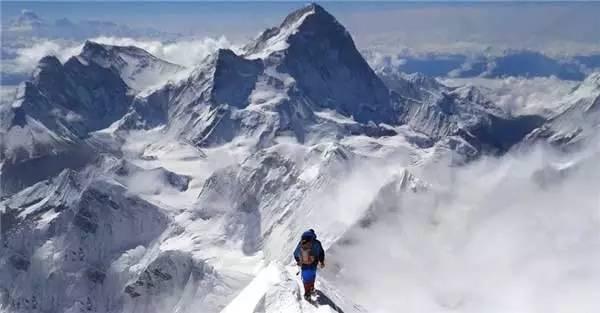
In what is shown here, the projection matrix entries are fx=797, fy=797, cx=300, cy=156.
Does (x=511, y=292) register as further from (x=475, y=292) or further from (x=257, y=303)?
(x=257, y=303)

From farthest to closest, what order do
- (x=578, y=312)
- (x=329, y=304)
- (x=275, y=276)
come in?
(x=578, y=312), (x=275, y=276), (x=329, y=304)

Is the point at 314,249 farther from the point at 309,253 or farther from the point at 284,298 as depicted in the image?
the point at 284,298

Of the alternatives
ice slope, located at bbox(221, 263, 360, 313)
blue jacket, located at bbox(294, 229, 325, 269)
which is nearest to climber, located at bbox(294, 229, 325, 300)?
blue jacket, located at bbox(294, 229, 325, 269)

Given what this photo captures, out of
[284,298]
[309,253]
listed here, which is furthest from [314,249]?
[284,298]

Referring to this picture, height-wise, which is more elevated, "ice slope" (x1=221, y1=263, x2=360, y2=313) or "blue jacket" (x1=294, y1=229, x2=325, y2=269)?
"blue jacket" (x1=294, y1=229, x2=325, y2=269)

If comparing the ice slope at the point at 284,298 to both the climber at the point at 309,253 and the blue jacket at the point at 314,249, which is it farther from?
the blue jacket at the point at 314,249

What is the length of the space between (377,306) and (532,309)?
37761 millimetres

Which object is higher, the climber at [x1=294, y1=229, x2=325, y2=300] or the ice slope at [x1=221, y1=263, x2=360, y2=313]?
the climber at [x1=294, y1=229, x2=325, y2=300]

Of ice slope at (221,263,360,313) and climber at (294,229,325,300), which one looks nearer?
climber at (294,229,325,300)

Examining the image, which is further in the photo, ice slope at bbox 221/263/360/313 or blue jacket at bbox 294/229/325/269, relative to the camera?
ice slope at bbox 221/263/360/313

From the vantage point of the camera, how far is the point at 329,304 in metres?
65.7

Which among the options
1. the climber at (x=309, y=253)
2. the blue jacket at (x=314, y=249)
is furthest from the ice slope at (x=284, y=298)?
Answer: the blue jacket at (x=314, y=249)

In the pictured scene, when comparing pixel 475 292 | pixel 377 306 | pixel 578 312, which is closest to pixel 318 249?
pixel 578 312

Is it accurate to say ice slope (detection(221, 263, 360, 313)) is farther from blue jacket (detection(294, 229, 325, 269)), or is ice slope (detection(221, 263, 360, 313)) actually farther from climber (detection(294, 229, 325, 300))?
blue jacket (detection(294, 229, 325, 269))
